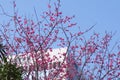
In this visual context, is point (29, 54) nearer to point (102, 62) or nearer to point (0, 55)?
point (102, 62)

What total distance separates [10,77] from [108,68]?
11.4 m

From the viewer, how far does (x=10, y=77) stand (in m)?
10.3

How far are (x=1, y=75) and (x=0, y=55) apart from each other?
2.23 m

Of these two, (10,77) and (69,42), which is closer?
(10,77)

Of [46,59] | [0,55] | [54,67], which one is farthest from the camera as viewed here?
[54,67]

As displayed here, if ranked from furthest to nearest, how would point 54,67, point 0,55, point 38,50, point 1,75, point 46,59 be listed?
point 54,67
point 46,59
point 38,50
point 0,55
point 1,75

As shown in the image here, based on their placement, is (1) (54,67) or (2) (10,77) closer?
(2) (10,77)

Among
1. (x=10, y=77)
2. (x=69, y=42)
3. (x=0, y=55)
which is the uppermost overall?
(x=69, y=42)

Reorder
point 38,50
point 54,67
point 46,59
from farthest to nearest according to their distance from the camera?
point 54,67 → point 46,59 → point 38,50

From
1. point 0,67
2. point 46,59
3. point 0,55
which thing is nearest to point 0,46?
point 0,55

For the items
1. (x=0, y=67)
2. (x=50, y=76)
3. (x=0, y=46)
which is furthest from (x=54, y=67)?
(x=0, y=67)

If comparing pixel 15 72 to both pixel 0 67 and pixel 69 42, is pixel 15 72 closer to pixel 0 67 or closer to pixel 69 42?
pixel 0 67

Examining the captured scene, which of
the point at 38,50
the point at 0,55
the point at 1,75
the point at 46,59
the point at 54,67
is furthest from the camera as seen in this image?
the point at 54,67

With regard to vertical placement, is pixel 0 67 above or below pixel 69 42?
below
